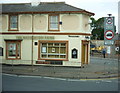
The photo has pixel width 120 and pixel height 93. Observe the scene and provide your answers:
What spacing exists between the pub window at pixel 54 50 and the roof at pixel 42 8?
3300 millimetres

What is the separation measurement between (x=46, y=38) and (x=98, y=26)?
7081 centimetres

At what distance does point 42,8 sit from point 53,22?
81.7 inches

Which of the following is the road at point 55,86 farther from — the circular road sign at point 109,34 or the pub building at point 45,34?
the pub building at point 45,34

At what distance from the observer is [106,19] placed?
19.0 meters

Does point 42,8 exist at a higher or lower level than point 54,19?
higher

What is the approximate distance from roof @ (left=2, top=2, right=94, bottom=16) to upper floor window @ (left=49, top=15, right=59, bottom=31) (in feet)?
2.31

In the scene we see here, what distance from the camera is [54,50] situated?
25.4 meters

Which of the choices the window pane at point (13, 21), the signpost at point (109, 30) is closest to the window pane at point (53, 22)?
the window pane at point (13, 21)

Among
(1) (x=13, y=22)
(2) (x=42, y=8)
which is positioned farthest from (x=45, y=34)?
(1) (x=13, y=22)

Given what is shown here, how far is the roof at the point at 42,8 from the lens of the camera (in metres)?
24.8

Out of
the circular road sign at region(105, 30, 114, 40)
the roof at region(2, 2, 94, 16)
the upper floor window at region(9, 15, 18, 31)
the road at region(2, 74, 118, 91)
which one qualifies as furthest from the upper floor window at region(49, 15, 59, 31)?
the road at region(2, 74, 118, 91)

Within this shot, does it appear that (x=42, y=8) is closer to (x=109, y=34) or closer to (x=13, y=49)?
(x=13, y=49)

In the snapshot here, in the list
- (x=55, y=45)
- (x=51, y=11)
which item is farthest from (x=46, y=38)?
(x=51, y=11)

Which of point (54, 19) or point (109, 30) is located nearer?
point (109, 30)
